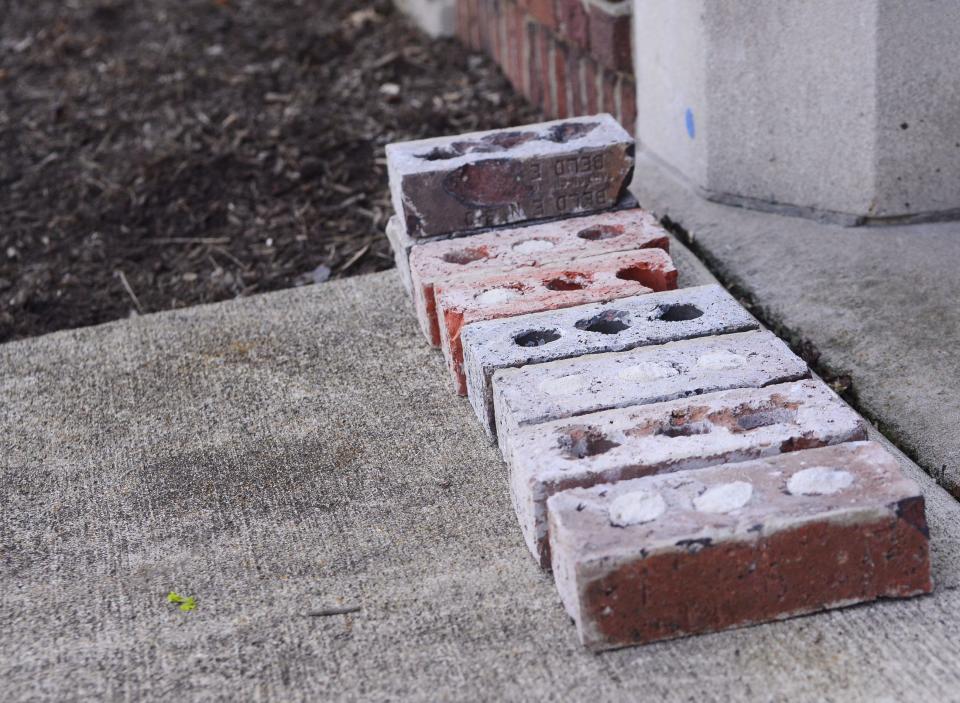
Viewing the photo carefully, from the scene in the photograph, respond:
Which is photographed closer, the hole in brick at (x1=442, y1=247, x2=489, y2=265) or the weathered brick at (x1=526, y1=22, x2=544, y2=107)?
the hole in brick at (x1=442, y1=247, x2=489, y2=265)

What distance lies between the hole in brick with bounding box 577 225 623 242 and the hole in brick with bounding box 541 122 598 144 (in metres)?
0.32

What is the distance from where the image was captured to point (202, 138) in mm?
5129

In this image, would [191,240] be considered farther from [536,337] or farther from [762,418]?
[762,418]

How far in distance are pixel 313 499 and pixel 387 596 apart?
40 cm

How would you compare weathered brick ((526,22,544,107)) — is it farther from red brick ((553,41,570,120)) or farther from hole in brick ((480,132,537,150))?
hole in brick ((480,132,537,150))

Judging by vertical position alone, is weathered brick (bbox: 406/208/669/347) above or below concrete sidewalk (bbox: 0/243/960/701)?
above

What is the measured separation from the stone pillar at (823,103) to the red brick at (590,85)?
660mm

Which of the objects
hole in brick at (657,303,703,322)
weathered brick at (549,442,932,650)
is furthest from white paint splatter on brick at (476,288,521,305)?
weathered brick at (549,442,932,650)

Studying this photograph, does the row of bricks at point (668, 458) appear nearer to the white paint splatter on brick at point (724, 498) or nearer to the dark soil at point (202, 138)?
the white paint splatter on brick at point (724, 498)

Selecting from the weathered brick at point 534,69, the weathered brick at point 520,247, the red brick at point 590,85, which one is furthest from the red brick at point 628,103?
the weathered brick at point 520,247

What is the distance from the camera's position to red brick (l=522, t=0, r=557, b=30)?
4.70 m

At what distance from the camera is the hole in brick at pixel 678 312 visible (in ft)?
9.01

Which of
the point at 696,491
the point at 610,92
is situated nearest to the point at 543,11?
the point at 610,92

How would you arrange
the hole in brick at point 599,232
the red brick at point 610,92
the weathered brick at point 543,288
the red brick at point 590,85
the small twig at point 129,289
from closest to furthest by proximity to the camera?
1. the weathered brick at point 543,288
2. the hole in brick at point 599,232
3. the small twig at point 129,289
4. the red brick at point 610,92
5. the red brick at point 590,85
